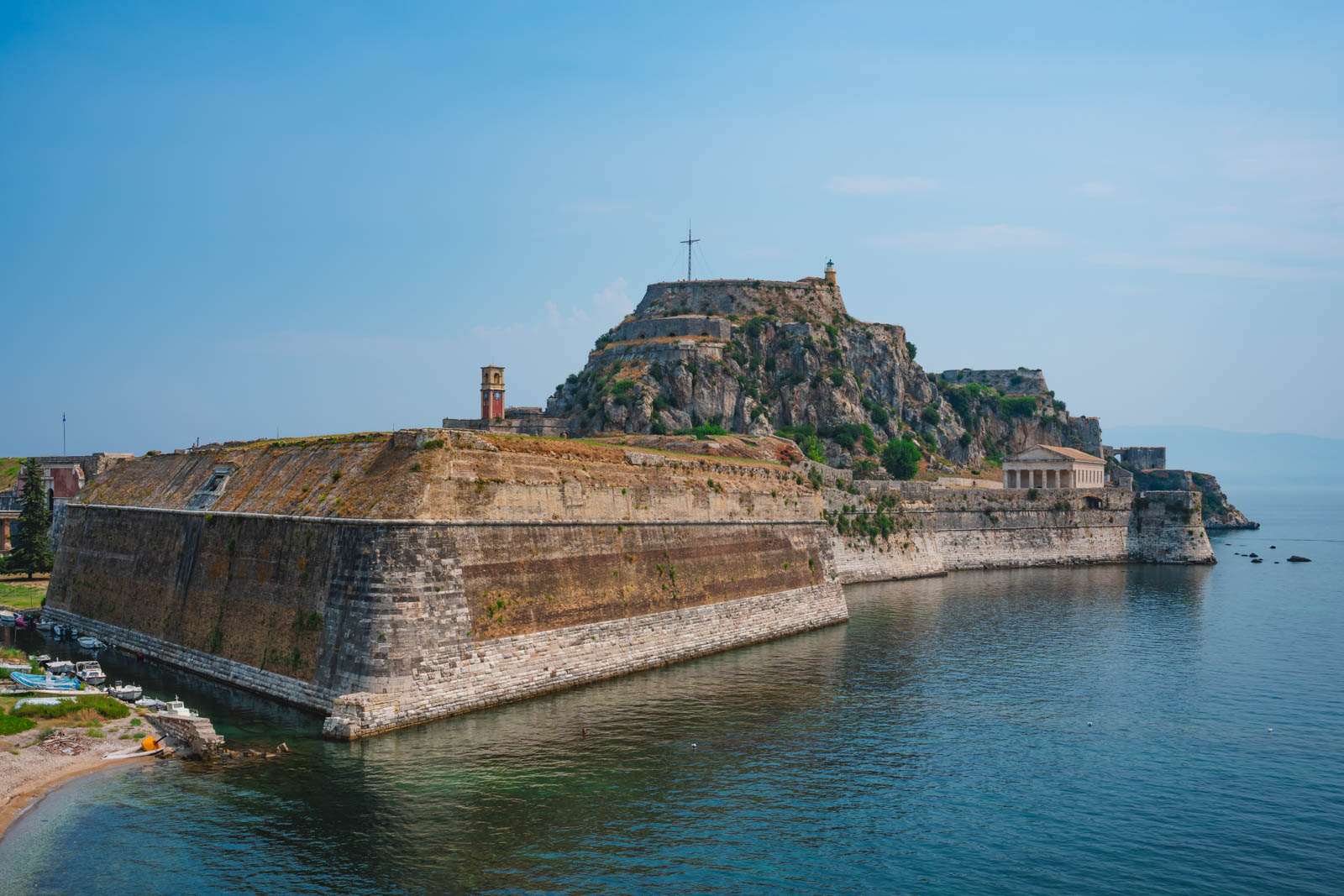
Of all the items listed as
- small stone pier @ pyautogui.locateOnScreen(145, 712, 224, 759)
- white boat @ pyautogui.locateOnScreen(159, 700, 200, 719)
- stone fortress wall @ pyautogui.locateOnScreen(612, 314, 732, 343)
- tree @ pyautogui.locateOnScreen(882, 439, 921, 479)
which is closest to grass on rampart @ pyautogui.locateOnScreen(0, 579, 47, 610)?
white boat @ pyautogui.locateOnScreen(159, 700, 200, 719)

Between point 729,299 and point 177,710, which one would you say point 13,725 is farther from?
point 729,299

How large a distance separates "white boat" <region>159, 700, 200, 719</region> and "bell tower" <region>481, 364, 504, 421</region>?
45.3 metres

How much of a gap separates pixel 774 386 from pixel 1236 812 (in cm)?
8616

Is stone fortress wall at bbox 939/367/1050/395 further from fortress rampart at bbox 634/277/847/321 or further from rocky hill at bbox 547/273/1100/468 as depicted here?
fortress rampart at bbox 634/277/847/321

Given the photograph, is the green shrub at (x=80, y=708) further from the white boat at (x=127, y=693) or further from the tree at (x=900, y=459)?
the tree at (x=900, y=459)

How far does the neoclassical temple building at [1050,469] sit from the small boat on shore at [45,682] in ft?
267

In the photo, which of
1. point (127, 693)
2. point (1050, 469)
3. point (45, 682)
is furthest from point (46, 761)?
point (1050, 469)

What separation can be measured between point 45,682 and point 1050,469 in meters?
85.4

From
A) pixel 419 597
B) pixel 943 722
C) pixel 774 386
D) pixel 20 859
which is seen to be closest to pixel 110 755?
pixel 20 859

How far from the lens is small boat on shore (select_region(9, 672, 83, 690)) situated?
1305 inches

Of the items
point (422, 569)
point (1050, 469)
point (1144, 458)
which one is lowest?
point (422, 569)

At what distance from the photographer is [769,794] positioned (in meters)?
26.0

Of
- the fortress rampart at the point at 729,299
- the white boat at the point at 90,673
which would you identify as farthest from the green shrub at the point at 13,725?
the fortress rampart at the point at 729,299

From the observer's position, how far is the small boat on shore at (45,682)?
33156 millimetres
